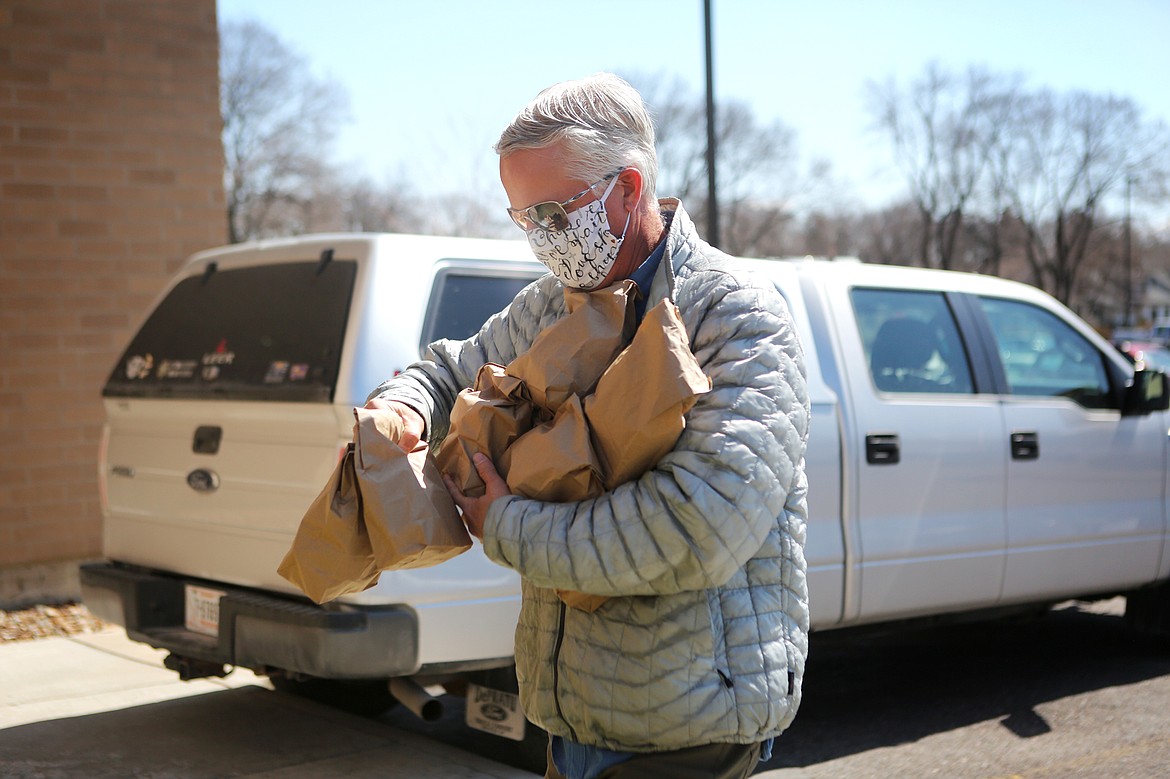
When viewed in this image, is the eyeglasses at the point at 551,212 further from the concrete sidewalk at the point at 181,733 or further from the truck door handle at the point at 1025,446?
the truck door handle at the point at 1025,446

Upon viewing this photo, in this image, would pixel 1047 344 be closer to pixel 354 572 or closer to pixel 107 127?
pixel 354 572

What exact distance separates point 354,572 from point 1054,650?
5.79 m

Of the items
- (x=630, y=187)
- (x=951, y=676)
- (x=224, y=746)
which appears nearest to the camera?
(x=630, y=187)

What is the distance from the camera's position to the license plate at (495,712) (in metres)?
4.33

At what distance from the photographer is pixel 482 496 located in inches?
76.8

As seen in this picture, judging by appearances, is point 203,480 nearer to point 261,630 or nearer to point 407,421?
point 261,630

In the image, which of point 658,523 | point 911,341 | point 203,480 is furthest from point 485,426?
point 911,341

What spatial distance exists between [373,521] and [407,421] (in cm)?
26

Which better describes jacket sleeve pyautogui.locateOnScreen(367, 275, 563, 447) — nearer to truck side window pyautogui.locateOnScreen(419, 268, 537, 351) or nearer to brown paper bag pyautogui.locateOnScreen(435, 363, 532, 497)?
brown paper bag pyautogui.locateOnScreen(435, 363, 532, 497)

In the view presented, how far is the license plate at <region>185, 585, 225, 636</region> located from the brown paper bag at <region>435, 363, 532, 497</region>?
8.70 feet

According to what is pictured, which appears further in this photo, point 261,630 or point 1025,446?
point 1025,446

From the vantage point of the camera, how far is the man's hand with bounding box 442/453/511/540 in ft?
6.32

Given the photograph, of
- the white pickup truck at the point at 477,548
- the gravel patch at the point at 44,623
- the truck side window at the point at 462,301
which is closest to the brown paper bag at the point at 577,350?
the white pickup truck at the point at 477,548

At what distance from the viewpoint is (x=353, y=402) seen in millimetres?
3988
